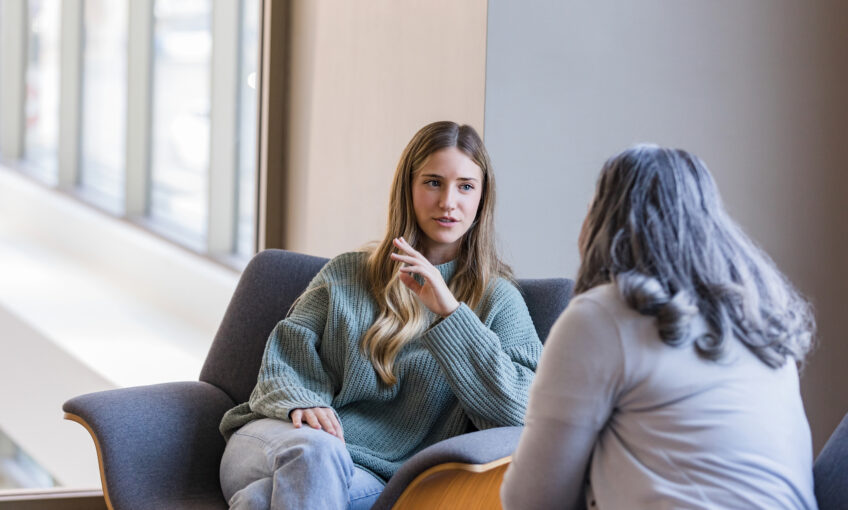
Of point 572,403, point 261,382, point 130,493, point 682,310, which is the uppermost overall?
point 682,310

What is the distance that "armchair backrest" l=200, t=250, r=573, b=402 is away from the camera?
7.95ft

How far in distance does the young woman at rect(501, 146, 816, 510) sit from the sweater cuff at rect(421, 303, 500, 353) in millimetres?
644

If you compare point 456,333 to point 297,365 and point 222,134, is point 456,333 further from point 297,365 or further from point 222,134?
point 222,134

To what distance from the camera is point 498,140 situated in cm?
274

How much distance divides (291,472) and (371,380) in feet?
→ 1.32

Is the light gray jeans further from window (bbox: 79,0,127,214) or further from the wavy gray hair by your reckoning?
window (bbox: 79,0,127,214)

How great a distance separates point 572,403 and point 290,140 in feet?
8.04

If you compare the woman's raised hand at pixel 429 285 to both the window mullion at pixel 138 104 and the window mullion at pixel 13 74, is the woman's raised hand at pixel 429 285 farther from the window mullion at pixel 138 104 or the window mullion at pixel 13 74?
the window mullion at pixel 138 104

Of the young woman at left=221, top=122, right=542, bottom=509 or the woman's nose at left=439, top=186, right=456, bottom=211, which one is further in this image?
the woman's nose at left=439, top=186, right=456, bottom=211

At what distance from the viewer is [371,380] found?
220 cm

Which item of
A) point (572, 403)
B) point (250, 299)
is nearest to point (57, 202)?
point (250, 299)

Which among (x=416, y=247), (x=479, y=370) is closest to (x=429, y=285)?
(x=479, y=370)

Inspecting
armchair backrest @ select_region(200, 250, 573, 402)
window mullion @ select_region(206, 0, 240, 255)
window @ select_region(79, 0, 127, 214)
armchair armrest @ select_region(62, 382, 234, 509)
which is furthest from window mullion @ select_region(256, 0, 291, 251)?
armchair armrest @ select_region(62, 382, 234, 509)

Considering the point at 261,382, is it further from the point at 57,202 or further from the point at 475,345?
the point at 57,202
